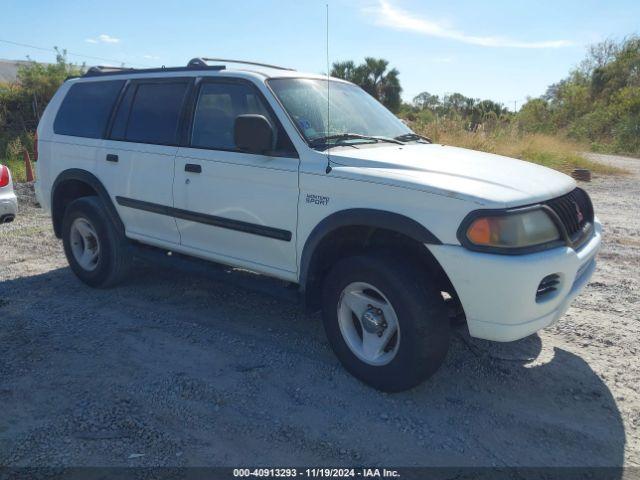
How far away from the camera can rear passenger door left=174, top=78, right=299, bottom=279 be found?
3764 mm

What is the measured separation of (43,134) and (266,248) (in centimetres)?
317

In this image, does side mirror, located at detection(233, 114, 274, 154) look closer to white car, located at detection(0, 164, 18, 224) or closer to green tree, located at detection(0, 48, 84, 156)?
white car, located at detection(0, 164, 18, 224)

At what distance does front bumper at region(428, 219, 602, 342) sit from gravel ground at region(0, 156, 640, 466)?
1.98ft

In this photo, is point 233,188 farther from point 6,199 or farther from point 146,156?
point 6,199

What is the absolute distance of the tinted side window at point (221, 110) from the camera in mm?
4070

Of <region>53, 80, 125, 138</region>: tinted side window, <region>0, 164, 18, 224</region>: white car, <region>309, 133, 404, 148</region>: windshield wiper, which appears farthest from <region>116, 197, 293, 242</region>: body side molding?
<region>0, 164, 18, 224</region>: white car

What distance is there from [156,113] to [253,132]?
4.90 feet

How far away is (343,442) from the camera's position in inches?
116

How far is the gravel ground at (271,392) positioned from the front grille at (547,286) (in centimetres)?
75

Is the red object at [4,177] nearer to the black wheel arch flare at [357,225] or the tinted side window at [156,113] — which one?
the tinted side window at [156,113]

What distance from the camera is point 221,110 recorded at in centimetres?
425

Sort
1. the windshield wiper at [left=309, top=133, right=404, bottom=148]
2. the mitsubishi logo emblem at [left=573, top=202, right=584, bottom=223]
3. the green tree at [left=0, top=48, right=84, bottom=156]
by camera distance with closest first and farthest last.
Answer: the mitsubishi logo emblem at [left=573, top=202, right=584, bottom=223]
the windshield wiper at [left=309, top=133, right=404, bottom=148]
the green tree at [left=0, top=48, right=84, bottom=156]

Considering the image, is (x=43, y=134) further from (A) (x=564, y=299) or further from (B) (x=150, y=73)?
(A) (x=564, y=299)

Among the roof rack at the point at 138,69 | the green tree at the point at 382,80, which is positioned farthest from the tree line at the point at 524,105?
the roof rack at the point at 138,69
